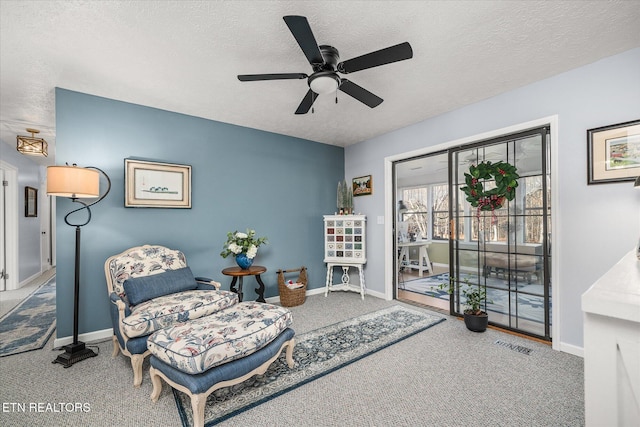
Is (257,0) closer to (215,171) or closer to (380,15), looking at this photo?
(380,15)

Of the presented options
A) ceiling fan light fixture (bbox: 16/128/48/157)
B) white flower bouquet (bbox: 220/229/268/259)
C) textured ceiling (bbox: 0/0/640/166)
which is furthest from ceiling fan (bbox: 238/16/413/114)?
ceiling fan light fixture (bbox: 16/128/48/157)

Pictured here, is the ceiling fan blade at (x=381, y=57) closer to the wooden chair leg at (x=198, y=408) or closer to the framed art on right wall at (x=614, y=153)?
the framed art on right wall at (x=614, y=153)

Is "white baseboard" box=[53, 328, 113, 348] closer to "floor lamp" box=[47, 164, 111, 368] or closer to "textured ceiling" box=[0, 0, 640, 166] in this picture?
"floor lamp" box=[47, 164, 111, 368]

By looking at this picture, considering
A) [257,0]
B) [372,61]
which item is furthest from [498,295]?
[257,0]

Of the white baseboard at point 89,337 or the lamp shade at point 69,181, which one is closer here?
the lamp shade at point 69,181

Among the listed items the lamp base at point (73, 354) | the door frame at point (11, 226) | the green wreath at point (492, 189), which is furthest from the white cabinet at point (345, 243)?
the door frame at point (11, 226)

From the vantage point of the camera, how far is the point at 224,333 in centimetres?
188

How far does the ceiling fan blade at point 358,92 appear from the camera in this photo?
2.18m

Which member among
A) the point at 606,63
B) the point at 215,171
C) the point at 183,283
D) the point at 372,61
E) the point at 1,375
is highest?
the point at 606,63

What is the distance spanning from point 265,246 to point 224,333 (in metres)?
2.36

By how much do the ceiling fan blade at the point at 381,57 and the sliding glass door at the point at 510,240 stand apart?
6.36 feet

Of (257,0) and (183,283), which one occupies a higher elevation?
(257,0)

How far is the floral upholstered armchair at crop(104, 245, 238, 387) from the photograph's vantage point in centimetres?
215

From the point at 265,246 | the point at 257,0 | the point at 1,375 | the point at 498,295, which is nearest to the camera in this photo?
the point at 257,0
